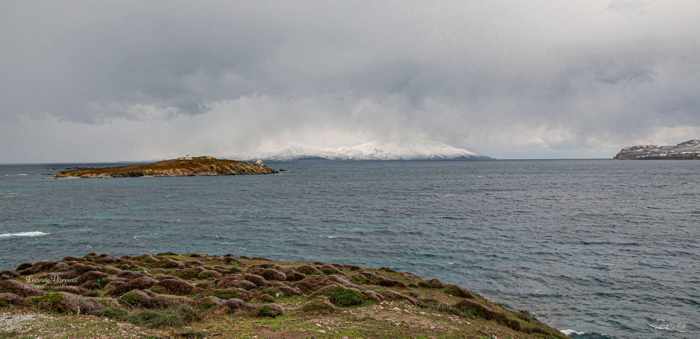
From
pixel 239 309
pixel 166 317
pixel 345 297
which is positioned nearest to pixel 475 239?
pixel 345 297

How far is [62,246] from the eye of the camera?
50.5 m

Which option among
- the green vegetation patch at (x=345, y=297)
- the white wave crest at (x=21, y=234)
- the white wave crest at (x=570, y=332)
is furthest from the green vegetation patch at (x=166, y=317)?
the white wave crest at (x=21, y=234)

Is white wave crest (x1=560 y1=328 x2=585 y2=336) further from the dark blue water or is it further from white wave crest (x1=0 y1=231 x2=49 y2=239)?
white wave crest (x1=0 y1=231 x2=49 y2=239)

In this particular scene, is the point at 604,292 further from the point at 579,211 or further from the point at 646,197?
the point at 646,197

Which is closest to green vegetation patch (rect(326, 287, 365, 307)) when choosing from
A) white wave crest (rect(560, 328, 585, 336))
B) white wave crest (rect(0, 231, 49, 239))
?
white wave crest (rect(560, 328, 585, 336))

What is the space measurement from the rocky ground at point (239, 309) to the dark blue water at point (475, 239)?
8.96 metres

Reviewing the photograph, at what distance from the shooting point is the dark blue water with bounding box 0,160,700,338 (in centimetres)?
3055

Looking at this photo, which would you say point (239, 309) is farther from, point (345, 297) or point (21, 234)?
point (21, 234)

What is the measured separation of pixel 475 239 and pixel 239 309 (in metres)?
40.3

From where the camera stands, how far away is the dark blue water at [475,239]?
3055 cm

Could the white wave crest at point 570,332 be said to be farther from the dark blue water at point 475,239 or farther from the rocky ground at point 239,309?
the rocky ground at point 239,309

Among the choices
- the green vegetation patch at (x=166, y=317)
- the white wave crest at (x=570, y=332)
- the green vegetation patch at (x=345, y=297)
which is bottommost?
the white wave crest at (x=570, y=332)

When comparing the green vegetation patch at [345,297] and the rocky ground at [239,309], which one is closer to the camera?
the rocky ground at [239,309]

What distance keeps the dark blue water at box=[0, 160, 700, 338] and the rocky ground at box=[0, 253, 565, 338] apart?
29.4ft
